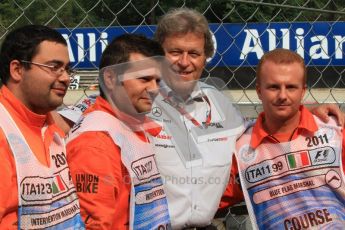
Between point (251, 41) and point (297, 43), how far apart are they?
249 mm

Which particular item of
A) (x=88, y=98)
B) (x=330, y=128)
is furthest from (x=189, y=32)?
(x=330, y=128)

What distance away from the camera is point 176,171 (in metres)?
2.33

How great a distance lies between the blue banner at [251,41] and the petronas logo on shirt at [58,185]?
1041mm

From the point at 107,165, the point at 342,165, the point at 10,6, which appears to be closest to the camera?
the point at 107,165

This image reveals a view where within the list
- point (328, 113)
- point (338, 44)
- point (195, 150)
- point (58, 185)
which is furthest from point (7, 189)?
point (338, 44)

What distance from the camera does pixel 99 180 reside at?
217cm

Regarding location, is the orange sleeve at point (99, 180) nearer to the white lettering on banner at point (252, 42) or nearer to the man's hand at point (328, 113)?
the man's hand at point (328, 113)

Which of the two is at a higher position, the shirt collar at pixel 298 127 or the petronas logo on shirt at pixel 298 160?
the shirt collar at pixel 298 127

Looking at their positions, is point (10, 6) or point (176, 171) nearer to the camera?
point (176, 171)

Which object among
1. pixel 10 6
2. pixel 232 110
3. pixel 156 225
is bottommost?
pixel 156 225

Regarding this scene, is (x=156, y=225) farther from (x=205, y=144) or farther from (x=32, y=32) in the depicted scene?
(x=32, y=32)

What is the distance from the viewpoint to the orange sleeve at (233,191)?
2.72 metres

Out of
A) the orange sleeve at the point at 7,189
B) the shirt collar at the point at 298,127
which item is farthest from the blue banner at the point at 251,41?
the orange sleeve at the point at 7,189

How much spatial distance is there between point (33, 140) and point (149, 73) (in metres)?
0.38
